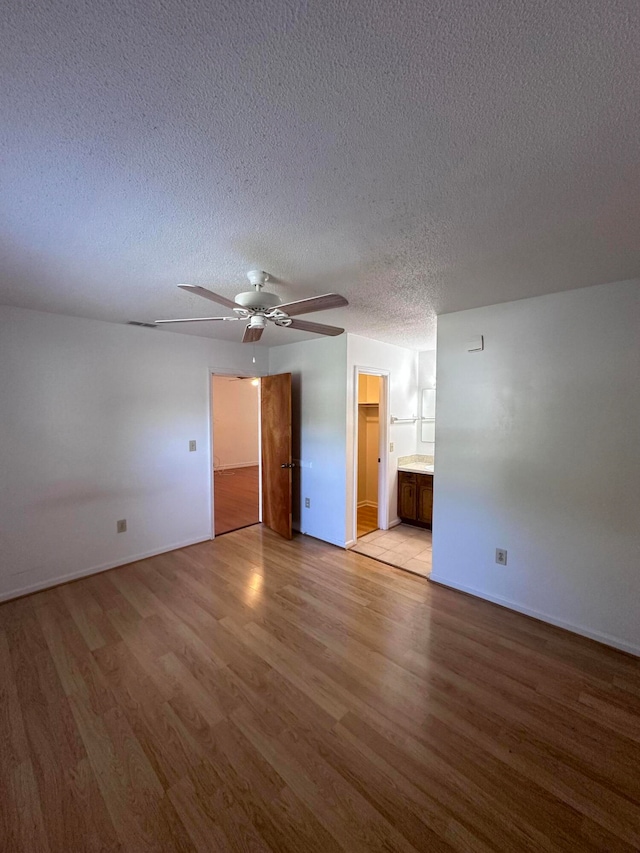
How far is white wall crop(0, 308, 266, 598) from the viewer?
2.93 m

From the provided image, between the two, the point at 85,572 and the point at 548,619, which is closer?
the point at 548,619

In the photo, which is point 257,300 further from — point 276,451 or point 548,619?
point 548,619

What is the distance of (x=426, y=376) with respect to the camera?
4.90 meters

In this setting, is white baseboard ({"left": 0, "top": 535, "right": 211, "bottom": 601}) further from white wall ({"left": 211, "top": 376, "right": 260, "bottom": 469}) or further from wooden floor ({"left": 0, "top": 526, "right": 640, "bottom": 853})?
white wall ({"left": 211, "top": 376, "right": 260, "bottom": 469})

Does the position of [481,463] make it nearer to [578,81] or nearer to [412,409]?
[412,409]

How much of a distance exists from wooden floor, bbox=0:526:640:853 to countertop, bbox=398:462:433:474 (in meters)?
1.76

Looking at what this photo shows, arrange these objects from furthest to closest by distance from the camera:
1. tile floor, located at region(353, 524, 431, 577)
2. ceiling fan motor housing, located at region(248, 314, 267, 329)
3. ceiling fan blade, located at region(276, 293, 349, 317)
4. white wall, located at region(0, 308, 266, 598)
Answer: tile floor, located at region(353, 524, 431, 577) → white wall, located at region(0, 308, 266, 598) → ceiling fan motor housing, located at region(248, 314, 267, 329) → ceiling fan blade, located at region(276, 293, 349, 317)

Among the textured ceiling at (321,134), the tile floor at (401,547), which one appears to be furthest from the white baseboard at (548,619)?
the textured ceiling at (321,134)

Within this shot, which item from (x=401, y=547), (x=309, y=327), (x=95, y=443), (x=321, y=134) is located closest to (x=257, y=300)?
(x=309, y=327)

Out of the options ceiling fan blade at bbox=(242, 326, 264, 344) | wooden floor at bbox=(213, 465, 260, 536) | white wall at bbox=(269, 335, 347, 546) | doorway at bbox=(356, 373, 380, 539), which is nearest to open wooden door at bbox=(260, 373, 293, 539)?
white wall at bbox=(269, 335, 347, 546)

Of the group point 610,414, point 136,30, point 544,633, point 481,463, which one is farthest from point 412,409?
point 136,30

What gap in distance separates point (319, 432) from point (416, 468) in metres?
1.44

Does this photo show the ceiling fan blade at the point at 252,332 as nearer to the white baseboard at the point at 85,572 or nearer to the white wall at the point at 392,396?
the white wall at the point at 392,396

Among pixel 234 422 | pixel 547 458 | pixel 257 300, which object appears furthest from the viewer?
pixel 234 422
